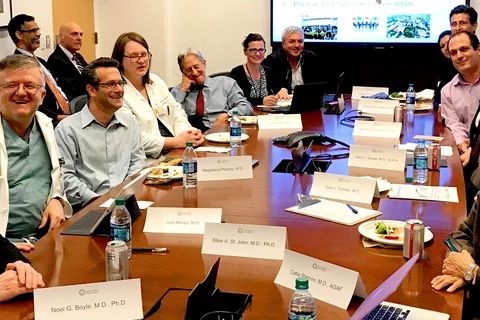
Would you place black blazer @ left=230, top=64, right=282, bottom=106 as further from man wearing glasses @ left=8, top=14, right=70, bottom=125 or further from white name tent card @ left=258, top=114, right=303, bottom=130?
man wearing glasses @ left=8, top=14, right=70, bottom=125

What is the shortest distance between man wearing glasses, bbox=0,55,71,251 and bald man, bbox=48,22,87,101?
3.33 metres

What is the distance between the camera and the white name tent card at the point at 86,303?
4.76ft

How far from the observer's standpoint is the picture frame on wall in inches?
210

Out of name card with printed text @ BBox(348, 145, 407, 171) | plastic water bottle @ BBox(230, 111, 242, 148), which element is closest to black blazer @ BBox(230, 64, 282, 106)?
plastic water bottle @ BBox(230, 111, 242, 148)

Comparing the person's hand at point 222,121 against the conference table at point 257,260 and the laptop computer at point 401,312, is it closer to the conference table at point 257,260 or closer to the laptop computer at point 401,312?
the conference table at point 257,260

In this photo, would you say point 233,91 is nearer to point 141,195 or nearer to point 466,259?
point 141,195

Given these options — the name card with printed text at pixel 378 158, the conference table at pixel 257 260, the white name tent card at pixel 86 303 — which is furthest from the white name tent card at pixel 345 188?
the white name tent card at pixel 86 303

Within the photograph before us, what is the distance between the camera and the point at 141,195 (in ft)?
8.24

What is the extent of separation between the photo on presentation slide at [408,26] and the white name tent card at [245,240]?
5448 millimetres

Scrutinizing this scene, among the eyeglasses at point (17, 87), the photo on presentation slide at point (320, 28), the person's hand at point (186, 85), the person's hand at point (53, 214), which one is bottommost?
the person's hand at point (53, 214)

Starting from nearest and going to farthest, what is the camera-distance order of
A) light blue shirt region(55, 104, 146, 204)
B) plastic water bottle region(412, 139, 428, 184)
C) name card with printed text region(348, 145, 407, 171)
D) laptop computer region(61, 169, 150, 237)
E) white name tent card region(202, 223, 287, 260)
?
white name tent card region(202, 223, 287, 260) → laptop computer region(61, 169, 150, 237) → plastic water bottle region(412, 139, 428, 184) → name card with printed text region(348, 145, 407, 171) → light blue shirt region(55, 104, 146, 204)

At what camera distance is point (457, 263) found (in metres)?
1.69

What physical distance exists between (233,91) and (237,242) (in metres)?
3.02

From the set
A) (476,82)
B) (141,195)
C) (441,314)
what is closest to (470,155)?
(476,82)
